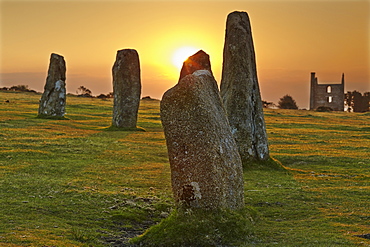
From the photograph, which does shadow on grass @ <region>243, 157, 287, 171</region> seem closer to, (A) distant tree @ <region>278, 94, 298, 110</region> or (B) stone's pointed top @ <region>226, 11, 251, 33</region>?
(B) stone's pointed top @ <region>226, 11, 251, 33</region>

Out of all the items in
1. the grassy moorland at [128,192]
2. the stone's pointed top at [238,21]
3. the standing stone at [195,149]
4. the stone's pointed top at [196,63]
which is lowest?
the grassy moorland at [128,192]

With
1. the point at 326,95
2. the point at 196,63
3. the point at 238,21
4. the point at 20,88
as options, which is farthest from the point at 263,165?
the point at 326,95

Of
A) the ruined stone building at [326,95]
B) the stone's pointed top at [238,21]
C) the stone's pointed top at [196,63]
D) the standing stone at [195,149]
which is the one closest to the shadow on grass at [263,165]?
the stone's pointed top at [196,63]

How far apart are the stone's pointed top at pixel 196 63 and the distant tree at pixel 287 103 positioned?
98.7m

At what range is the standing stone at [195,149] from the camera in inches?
495

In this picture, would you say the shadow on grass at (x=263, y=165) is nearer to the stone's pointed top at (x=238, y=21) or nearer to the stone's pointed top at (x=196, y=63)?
the stone's pointed top at (x=196, y=63)

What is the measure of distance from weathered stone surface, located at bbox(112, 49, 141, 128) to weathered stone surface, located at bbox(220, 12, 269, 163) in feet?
49.4

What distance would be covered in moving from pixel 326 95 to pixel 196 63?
12430 centimetres

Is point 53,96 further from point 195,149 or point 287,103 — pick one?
point 287,103

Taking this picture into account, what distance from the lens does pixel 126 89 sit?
3922 cm

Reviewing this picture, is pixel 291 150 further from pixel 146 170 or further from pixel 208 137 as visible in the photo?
pixel 208 137

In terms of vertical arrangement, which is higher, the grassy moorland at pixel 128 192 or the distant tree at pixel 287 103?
the distant tree at pixel 287 103

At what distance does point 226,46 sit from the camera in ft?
82.5

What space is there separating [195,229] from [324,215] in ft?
15.7
